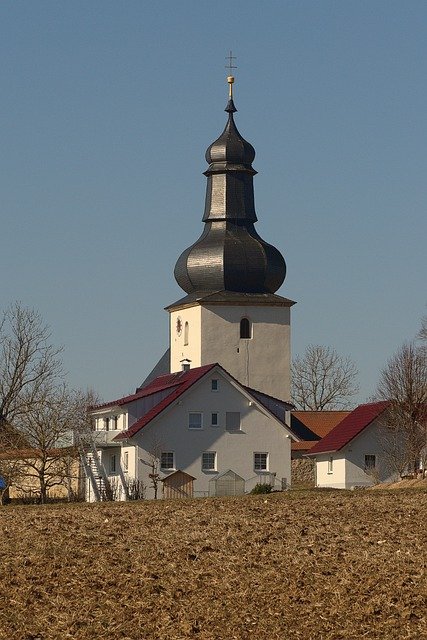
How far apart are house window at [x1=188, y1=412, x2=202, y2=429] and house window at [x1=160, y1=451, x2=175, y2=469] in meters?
1.49

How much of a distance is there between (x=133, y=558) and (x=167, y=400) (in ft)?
146

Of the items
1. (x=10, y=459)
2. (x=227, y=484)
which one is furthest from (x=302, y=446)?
(x=10, y=459)

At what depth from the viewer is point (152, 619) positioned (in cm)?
2184

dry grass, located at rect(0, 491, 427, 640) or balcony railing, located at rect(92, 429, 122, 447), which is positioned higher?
balcony railing, located at rect(92, 429, 122, 447)

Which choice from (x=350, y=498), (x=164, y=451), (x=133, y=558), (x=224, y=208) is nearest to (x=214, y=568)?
(x=133, y=558)

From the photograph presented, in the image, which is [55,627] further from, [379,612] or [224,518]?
[224,518]

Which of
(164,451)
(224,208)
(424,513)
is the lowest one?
(424,513)

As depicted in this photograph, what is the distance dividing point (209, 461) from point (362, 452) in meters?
7.74

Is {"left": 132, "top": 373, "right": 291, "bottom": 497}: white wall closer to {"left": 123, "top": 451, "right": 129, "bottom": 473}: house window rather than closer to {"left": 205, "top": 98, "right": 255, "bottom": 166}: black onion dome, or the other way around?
{"left": 123, "top": 451, "right": 129, "bottom": 473}: house window

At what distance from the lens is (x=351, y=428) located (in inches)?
2972

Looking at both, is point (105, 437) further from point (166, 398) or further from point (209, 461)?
point (209, 461)

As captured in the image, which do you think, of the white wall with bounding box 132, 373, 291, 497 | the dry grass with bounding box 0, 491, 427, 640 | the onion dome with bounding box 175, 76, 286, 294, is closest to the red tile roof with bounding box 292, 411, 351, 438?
the onion dome with bounding box 175, 76, 286, 294

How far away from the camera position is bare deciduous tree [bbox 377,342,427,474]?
72562mm

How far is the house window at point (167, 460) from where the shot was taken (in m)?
70.1
